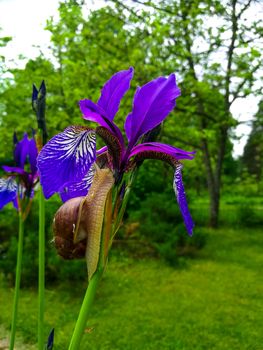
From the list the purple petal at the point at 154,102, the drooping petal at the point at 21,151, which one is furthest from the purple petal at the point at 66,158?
the drooping petal at the point at 21,151

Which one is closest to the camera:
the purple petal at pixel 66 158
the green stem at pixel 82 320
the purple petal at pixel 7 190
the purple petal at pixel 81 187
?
the green stem at pixel 82 320

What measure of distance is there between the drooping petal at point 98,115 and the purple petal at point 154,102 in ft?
0.20

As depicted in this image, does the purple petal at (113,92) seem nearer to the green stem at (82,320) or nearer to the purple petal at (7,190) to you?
the green stem at (82,320)

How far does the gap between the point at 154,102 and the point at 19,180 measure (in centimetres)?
105

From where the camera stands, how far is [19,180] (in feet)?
5.96

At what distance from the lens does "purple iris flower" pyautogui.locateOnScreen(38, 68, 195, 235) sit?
32.3 inches

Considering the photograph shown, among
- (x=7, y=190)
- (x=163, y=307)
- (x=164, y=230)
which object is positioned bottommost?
(x=163, y=307)

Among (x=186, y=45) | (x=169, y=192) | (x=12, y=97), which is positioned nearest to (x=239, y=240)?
(x=169, y=192)

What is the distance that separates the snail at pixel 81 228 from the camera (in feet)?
2.37

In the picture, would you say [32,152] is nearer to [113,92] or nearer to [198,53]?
[113,92]

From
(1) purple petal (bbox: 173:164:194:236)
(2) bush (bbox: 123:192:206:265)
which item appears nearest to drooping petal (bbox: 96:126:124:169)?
(1) purple petal (bbox: 173:164:194:236)

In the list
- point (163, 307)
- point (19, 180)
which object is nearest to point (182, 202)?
point (19, 180)

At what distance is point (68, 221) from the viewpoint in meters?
0.73

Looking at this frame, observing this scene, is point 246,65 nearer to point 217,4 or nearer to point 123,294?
point 217,4
